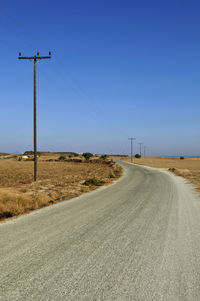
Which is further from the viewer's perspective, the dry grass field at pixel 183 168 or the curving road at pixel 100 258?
the dry grass field at pixel 183 168

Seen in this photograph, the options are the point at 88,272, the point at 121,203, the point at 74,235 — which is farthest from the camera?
the point at 121,203

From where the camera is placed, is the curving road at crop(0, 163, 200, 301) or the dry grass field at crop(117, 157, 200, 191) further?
the dry grass field at crop(117, 157, 200, 191)

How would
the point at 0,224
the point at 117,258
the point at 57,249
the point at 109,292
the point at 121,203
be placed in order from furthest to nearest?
the point at 121,203 < the point at 0,224 < the point at 57,249 < the point at 117,258 < the point at 109,292

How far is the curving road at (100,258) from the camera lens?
140 inches

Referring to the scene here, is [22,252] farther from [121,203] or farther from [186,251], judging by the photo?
[121,203]

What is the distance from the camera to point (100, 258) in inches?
186

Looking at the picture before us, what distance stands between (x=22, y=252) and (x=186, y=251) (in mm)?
3463

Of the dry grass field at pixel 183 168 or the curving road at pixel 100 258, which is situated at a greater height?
the curving road at pixel 100 258

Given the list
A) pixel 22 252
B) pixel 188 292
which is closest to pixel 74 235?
pixel 22 252

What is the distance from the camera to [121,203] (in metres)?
11.0

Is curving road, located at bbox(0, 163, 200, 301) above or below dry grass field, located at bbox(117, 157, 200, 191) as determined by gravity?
above

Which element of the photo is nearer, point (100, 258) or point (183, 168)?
point (100, 258)

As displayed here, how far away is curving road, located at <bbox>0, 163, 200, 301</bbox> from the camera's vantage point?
11.6ft

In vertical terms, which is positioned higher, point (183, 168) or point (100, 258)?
point (100, 258)
